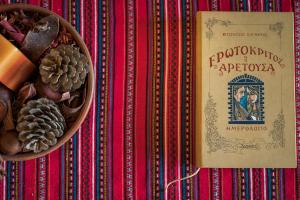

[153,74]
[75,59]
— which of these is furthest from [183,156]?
[75,59]

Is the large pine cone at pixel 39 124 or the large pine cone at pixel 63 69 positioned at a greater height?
the large pine cone at pixel 63 69

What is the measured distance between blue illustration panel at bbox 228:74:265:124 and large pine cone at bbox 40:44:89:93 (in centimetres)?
26

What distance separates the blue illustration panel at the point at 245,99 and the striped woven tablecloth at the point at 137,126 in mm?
76

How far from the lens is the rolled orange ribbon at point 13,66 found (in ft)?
1.85

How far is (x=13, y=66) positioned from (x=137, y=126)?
0.80ft

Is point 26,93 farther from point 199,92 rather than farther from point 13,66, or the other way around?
point 199,92

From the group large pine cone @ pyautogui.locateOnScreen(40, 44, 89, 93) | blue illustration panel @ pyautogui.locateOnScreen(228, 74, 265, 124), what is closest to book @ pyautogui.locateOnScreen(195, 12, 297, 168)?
blue illustration panel @ pyautogui.locateOnScreen(228, 74, 265, 124)

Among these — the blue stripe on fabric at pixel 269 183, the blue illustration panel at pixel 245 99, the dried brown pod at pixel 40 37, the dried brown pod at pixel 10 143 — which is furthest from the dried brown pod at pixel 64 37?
the blue stripe on fabric at pixel 269 183

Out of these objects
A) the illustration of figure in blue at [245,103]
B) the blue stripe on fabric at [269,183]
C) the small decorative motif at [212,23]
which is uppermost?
the small decorative motif at [212,23]

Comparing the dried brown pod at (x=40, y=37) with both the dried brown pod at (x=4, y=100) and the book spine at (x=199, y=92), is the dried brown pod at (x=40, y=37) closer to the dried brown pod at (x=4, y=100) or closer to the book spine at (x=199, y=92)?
the dried brown pod at (x=4, y=100)

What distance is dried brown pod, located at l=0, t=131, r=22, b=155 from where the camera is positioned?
564 millimetres

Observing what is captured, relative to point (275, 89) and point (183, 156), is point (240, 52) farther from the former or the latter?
point (183, 156)

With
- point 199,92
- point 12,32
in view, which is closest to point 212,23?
point 199,92

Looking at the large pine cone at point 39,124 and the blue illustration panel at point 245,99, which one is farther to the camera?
the blue illustration panel at point 245,99
